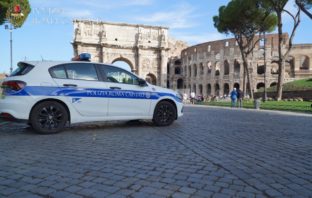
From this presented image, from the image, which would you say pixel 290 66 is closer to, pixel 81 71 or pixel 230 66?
pixel 230 66

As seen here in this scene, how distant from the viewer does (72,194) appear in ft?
9.37

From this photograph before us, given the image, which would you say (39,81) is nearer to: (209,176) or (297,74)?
(209,176)

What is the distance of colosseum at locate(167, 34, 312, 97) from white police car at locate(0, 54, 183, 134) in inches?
1782

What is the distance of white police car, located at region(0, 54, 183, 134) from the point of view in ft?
20.2

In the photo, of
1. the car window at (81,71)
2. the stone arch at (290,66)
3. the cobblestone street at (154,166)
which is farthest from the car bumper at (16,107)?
the stone arch at (290,66)

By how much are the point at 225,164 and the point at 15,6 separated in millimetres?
17910

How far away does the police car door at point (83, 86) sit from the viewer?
6.54 m

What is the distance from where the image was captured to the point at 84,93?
263 inches

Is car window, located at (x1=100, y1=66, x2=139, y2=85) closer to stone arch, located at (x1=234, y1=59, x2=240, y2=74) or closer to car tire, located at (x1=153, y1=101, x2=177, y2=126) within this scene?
car tire, located at (x1=153, y1=101, x2=177, y2=126)

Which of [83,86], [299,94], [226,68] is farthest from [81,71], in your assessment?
[226,68]

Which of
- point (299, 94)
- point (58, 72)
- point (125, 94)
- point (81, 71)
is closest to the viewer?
point (58, 72)

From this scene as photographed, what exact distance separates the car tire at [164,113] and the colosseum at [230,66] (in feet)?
146

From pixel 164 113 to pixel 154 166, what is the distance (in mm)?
4122

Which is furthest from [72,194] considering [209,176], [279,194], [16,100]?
[16,100]
